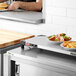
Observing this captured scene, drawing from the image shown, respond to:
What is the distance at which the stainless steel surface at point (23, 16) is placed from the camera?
2.15m

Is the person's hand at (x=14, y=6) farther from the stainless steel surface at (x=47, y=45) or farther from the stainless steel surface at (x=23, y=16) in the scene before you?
the stainless steel surface at (x=47, y=45)

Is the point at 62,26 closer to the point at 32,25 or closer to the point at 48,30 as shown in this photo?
the point at 48,30

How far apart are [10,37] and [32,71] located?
597 millimetres

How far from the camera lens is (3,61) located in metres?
1.83

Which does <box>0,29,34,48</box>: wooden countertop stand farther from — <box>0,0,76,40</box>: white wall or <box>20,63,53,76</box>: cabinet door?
<box>20,63,53,76</box>: cabinet door

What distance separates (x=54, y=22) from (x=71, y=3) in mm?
243

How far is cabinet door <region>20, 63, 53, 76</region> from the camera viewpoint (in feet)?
5.18

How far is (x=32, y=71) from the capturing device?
1.63 metres

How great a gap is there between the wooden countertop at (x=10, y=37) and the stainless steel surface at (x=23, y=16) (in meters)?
0.14

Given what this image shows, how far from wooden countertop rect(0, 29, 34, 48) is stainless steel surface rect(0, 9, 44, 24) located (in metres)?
0.14

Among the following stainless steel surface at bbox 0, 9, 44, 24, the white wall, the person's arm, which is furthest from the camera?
the person's arm

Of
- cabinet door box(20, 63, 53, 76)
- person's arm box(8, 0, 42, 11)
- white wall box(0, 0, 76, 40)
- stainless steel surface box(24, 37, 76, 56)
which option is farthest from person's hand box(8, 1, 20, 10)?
cabinet door box(20, 63, 53, 76)

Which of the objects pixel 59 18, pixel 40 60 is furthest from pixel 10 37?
pixel 40 60

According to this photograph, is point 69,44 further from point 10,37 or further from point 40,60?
point 10,37
